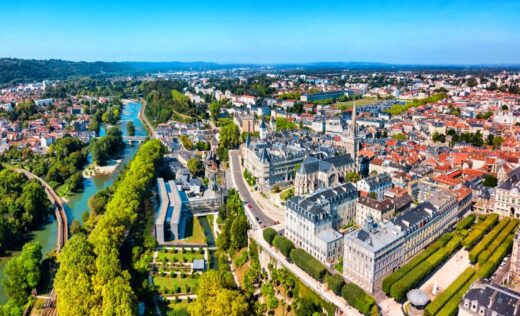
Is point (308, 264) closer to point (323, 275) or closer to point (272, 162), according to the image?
point (323, 275)

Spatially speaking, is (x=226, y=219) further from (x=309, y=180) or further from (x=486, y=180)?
(x=486, y=180)

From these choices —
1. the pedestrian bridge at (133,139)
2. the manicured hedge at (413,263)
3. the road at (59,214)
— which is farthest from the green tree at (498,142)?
the pedestrian bridge at (133,139)

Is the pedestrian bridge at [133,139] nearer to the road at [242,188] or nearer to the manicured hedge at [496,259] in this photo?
the road at [242,188]

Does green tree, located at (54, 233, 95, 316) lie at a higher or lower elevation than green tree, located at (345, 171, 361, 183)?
lower

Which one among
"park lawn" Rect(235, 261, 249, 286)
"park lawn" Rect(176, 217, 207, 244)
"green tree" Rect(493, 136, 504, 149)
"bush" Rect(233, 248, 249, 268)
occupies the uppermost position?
"green tree" Rect(493, 136, 504, 149)

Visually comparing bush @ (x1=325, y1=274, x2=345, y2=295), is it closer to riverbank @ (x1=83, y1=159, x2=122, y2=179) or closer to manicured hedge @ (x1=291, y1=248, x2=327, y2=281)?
manicured hedge @ (x1=291, y1=248, x2=327, y2=281)

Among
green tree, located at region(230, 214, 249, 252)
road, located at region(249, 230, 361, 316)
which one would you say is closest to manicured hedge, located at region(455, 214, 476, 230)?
road, located at region(249, 230, 361, 316)
